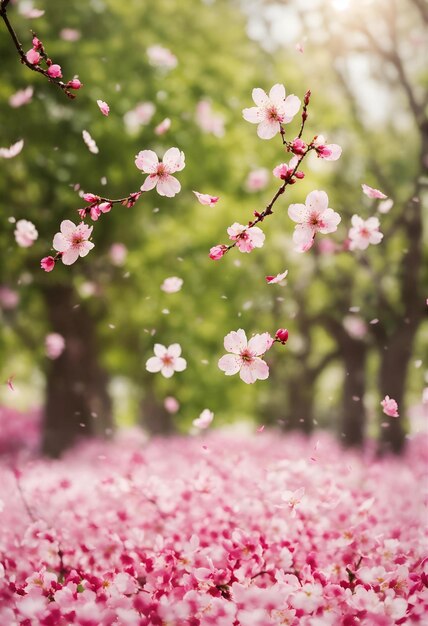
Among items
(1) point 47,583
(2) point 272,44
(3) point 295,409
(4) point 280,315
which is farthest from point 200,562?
(3) point 295,409

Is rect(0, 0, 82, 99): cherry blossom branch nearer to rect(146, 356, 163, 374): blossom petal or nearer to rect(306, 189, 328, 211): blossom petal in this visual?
rect(306, 189, 328, 211): blossom petal

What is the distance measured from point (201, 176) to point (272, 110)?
7.55 metres

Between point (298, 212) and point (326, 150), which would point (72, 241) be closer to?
point (298, 212)

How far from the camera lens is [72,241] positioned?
3305mm

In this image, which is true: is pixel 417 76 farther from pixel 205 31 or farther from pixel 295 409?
pixel 295 409

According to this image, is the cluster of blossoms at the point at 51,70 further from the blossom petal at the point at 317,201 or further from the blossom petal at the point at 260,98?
the blossom petal at the point at 317,201

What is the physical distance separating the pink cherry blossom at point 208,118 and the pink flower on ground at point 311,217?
667cm

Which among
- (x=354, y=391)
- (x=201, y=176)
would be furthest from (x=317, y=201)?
(x=354, y=391)

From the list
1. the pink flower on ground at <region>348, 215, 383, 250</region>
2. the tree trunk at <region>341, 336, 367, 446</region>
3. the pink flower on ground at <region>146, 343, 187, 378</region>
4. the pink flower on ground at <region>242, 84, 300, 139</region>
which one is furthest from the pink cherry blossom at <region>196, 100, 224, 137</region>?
the pink flower on ground at <region>242, 84, 300, 139</region>

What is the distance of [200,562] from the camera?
3887mm

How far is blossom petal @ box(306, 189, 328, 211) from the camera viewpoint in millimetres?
3260

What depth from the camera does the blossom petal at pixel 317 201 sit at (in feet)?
10.7

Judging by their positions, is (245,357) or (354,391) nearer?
Answer: (245,357)

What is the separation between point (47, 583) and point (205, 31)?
9.66 meters
